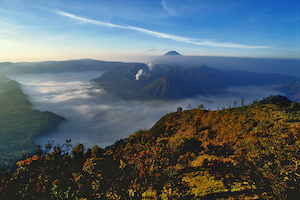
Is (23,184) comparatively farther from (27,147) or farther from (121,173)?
(27,147)

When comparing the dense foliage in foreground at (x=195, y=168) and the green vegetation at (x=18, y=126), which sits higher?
the dense foliage in foreground at (x=195, y=168)

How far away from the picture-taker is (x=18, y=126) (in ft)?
414

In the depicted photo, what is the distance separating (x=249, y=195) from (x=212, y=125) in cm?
649

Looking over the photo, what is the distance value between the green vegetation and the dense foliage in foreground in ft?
304

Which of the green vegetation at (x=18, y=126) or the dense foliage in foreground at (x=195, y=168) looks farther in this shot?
the green vegetation at (x=18, y=126)

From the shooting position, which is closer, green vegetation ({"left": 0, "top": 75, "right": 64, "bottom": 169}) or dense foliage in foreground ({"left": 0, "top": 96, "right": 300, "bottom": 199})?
dense foliage in foreground ({"left": 0, "top": 96, "right": 300, "bottom": 199})

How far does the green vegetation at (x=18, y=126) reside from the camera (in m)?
93.8

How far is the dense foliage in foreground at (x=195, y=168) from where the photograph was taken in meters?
5.96

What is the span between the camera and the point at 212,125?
1160cm

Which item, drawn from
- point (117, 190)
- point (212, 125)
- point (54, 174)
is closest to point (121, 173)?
point (117, 190)

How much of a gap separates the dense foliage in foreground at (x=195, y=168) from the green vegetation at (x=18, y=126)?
92586 millimetres

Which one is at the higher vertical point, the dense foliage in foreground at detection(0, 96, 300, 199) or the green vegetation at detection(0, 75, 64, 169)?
the dense foliage in foreground at detection(0, 96, 300, 199)

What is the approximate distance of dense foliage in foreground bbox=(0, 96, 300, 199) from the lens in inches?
235

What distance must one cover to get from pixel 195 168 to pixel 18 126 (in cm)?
17401
